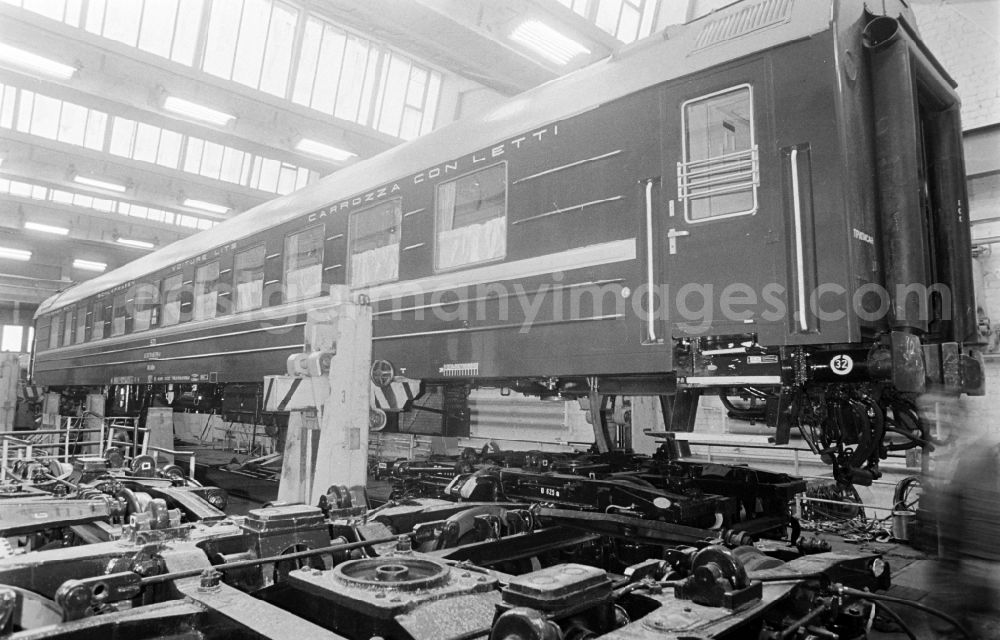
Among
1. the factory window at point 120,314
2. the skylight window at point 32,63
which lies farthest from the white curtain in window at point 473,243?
the factory window at point 120,314

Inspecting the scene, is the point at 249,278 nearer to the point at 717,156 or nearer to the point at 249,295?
the point at 249,295

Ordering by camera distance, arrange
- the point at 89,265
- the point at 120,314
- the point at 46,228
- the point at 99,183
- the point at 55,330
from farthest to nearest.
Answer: the point at 89,265
the point at 46,228
the point at 55,330
the point at 99,183
the point at 120,314

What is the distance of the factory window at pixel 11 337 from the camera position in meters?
24.7

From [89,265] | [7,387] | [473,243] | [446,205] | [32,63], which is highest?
[32,63]

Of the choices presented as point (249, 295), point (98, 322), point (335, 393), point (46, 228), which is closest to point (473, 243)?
point (335, 393)

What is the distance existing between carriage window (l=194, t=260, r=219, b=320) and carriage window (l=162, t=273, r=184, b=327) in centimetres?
68

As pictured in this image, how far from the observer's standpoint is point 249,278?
861 cm

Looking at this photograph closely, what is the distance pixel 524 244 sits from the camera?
16.5 feet

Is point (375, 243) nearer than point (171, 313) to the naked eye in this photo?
Yes

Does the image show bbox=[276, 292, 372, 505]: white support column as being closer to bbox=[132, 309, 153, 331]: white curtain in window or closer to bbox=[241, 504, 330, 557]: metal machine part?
bbox=[241, 504, 330, 557]: metal machine part

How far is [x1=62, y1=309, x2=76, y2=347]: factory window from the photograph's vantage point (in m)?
15.6

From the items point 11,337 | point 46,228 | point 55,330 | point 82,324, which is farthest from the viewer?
point 11,337

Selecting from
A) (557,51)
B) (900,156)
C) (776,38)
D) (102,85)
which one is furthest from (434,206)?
(102,85)

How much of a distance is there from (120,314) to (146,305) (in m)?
1.60
